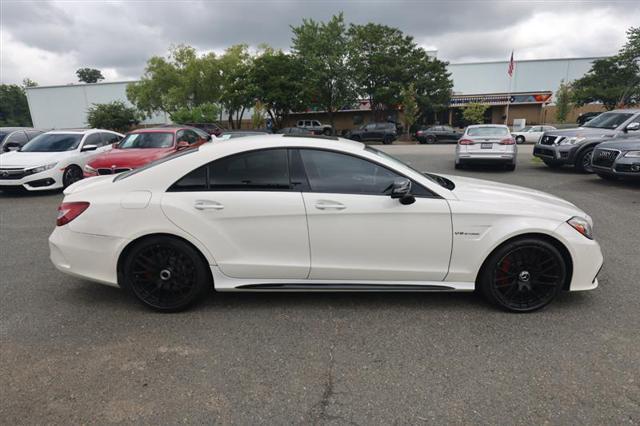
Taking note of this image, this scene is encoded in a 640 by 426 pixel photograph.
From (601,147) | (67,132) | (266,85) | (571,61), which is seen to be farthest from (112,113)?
(571,61)

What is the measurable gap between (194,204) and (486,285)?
8.44ft

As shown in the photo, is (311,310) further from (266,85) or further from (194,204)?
(266,85)

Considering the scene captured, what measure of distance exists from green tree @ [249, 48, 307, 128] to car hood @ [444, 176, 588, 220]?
33360 mm

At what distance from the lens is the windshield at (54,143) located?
9500 mm

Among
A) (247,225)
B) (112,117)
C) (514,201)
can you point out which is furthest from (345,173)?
(112,117)

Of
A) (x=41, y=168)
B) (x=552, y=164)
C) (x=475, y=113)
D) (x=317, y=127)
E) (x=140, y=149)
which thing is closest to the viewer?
(x=41, y=168)

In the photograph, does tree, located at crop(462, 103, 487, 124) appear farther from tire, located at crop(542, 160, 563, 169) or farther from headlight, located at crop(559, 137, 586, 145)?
headlight, located at crop(559, 137, 586, 145)

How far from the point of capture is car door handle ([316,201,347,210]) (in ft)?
10.3

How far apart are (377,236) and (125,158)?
22.6 feet

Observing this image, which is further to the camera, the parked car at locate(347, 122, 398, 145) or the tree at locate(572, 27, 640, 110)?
the tree at locate(572, 27, 640, 110)

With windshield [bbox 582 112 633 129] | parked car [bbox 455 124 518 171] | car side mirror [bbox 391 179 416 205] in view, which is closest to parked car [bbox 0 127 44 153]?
car side mirror [bbox 391 179 416 205]

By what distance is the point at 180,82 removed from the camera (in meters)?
37.5

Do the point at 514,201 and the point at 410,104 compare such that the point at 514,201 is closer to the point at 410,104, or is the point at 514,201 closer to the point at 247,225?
the point at 247,225

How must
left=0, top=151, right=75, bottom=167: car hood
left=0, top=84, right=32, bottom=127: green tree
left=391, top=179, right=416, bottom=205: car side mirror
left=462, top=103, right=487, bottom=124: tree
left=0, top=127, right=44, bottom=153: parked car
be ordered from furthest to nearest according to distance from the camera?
left=0, top=84, right=32, bottom=127: green tree, left=462, top=103, right=487, bottom=124: tree, left=0, top=127, right=44, bottom=153: parked car, left=0, top=151, right=75, bottom=167: car hood, left=391, top=179, right=416, bottom=205: car side mirror
